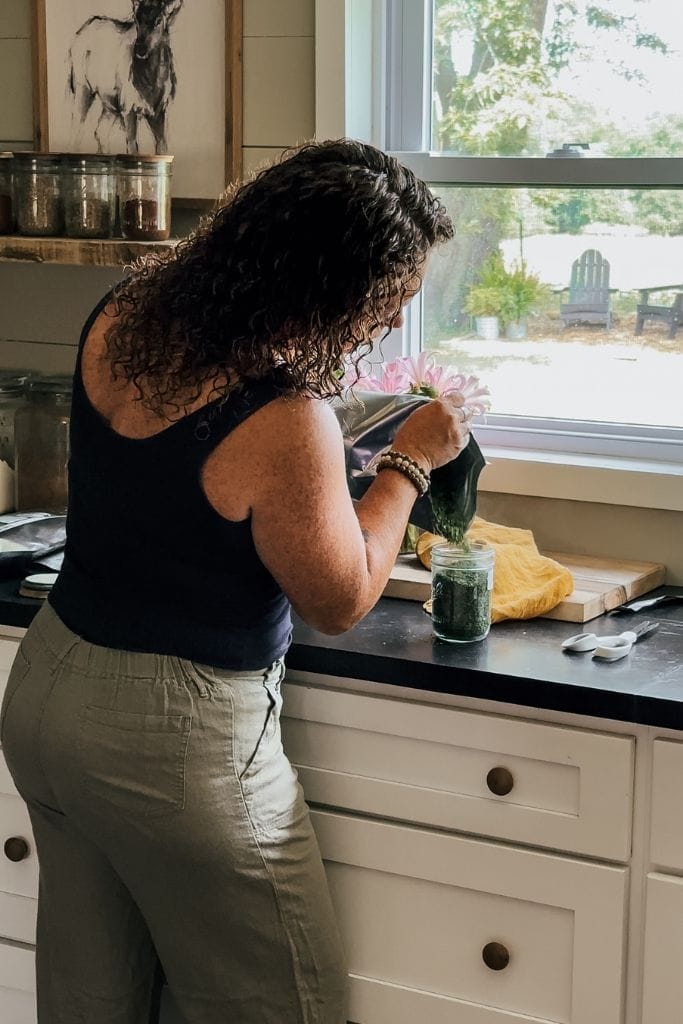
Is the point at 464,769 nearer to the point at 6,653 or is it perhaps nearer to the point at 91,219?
the point at 6,653

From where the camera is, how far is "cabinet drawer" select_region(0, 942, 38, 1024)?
220 centimetres

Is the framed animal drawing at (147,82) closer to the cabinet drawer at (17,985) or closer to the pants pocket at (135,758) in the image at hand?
the pants pocket at (135,758)

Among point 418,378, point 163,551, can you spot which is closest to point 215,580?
point 163,551

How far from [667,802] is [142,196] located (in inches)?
55.8

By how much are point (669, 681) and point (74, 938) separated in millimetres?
864

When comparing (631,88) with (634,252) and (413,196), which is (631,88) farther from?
(413,196)

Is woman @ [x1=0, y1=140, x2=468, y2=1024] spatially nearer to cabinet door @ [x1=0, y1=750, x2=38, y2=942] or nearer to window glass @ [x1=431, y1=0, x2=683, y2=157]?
cabinet door @ [x1=0, y1=750, x2=38, y2=942]

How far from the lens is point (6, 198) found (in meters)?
2.54

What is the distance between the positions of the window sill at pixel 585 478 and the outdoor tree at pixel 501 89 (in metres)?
0.32

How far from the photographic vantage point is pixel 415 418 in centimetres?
179

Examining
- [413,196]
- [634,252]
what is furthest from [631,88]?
[413,196]

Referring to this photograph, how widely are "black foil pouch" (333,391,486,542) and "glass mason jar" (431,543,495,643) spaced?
54mm

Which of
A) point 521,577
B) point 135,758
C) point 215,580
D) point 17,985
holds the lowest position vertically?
point 17,985

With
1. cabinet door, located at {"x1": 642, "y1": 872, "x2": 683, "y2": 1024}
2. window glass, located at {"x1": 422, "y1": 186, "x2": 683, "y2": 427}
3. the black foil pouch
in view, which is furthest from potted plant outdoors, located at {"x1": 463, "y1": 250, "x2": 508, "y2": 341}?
cabinet door, located at {"x1": 642, "y1": 872, "x2": 683, "y2": 1024}
